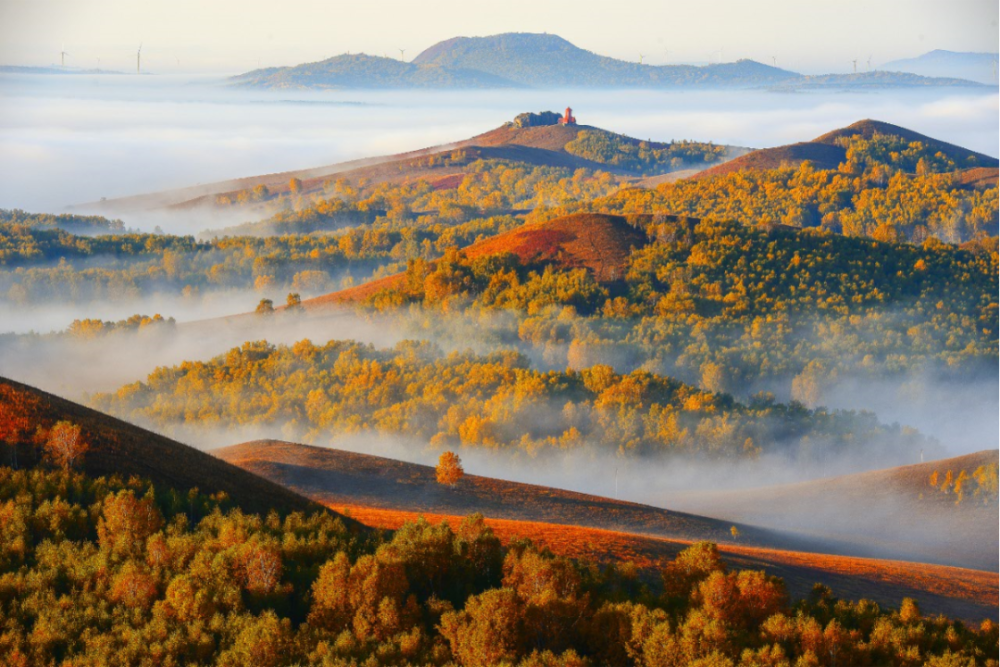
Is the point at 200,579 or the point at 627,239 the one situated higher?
the point at 627,239

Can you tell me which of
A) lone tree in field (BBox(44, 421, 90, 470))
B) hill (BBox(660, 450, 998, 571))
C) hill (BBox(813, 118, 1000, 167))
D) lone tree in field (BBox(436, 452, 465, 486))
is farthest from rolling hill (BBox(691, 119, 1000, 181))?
lone tree in field (BBox(44, 421, 90, 470))

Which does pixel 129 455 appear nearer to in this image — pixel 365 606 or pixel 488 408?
pixel 365 606

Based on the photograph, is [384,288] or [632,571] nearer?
[632,571]

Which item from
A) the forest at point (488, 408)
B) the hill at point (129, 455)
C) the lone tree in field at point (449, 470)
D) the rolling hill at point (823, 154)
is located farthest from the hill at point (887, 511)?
the rolling hill at point (823, 154)

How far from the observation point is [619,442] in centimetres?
5500

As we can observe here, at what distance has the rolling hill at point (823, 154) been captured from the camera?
16038cm

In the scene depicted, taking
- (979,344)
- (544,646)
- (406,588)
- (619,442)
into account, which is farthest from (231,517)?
(979,344)

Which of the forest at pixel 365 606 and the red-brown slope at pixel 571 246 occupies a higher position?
the red-brown slope at pixel 571 246

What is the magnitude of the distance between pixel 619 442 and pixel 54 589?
3974cm

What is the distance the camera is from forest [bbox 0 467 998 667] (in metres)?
16.0

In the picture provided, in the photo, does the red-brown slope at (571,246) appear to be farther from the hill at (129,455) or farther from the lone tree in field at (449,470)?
the hill at (129,455)

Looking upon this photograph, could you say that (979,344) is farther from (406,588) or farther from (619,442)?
(406,588)

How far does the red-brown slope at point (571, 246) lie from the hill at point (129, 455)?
200ft

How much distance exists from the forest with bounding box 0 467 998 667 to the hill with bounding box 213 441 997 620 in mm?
4491
